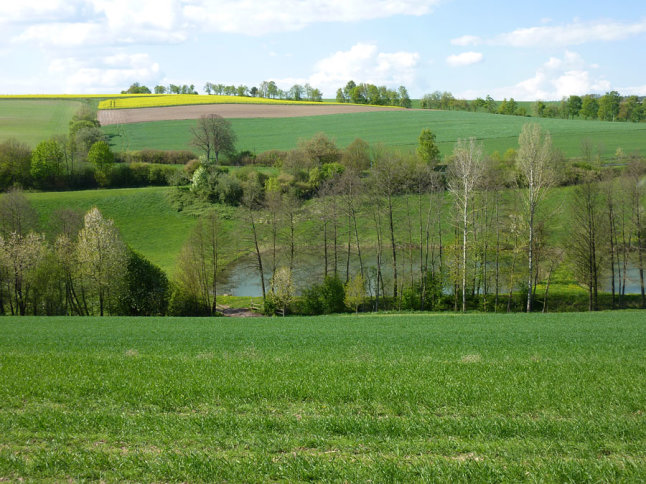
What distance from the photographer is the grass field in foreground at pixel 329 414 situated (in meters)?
7.42

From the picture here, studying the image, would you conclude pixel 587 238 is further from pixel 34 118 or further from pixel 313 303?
pixel 34 118

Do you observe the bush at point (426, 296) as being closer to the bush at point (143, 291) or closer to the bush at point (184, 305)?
the bush at point (184, 305)

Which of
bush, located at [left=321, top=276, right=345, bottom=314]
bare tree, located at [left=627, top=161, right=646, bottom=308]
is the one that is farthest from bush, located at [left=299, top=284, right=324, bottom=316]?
bare tree, located at [left=627, top=161, right=646, bottom=308]

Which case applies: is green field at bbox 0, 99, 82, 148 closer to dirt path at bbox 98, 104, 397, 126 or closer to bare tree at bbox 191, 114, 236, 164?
dirt path at bbox 98, 104, 397, 126

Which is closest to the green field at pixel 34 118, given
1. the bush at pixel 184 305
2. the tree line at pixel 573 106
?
the bush at pixel 184 305

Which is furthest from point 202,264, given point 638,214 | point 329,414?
point 329,414

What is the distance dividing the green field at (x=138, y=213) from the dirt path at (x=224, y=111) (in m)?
37.7

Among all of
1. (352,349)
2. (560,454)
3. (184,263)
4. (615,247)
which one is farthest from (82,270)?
(615,247)

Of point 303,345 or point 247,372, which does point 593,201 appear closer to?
point 303,345

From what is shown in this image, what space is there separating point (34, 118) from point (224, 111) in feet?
146

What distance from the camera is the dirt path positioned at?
11888cm

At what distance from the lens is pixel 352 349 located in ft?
58.7

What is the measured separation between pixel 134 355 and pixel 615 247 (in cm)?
4888

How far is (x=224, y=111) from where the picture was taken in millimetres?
129375
